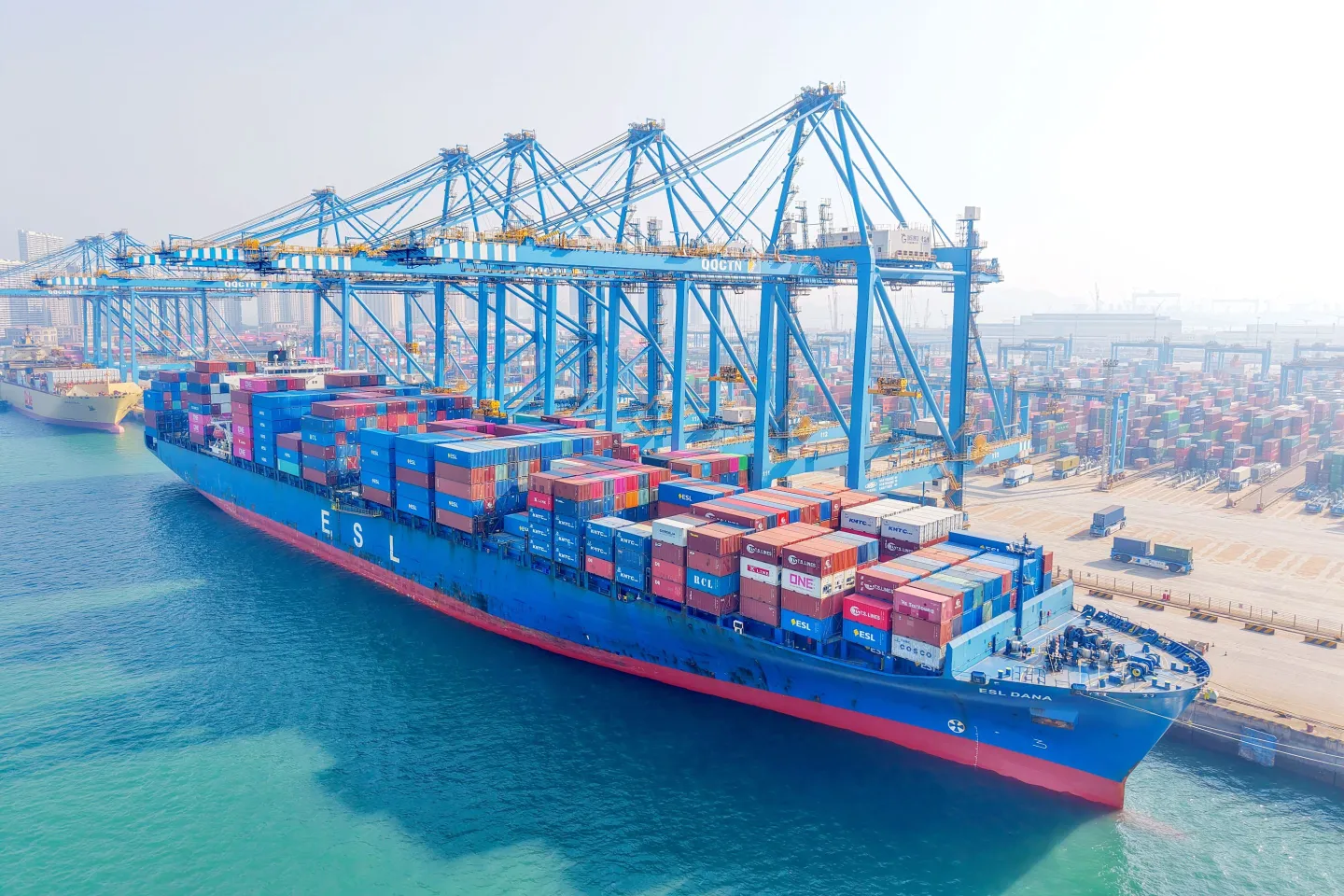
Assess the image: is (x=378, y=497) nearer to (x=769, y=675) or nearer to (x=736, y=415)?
(x=736, y=415)

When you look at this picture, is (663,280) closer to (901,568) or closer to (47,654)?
(901,568)

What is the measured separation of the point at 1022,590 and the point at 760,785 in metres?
10.4

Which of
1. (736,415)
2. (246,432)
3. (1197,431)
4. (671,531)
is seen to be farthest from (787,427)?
(1197,431)

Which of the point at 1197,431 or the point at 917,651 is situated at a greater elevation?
the point at 1197,431

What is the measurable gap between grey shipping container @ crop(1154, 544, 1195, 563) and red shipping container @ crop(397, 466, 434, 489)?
1424 inches

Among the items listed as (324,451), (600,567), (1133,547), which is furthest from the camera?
(1133,547)

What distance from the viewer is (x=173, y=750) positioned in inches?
1014

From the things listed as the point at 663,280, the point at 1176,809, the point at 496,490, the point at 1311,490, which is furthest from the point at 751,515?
the point at 1311,490

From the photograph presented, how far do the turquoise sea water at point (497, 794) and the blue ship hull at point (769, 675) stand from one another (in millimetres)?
744

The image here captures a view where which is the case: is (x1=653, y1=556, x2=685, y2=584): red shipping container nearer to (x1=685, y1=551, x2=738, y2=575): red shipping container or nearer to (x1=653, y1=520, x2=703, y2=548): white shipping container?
(x1=685, y1=551, x2=738, y2=575): red shipping container

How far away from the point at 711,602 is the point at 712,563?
4.36 feet

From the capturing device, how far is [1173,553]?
1695 inches

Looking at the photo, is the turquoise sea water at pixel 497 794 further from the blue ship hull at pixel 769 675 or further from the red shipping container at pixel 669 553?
the red shipping container at pixel 669 553

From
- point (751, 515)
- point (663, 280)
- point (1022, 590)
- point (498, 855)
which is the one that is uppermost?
point (663, 280)
